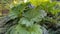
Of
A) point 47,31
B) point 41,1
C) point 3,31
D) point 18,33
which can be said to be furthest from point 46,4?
point 3,31

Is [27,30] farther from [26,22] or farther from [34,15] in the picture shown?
[34,15]

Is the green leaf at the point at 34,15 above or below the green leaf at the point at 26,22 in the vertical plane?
above

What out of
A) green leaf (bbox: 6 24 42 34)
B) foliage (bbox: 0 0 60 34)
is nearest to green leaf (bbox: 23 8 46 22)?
foliage (bbox: 0 0 60 34)

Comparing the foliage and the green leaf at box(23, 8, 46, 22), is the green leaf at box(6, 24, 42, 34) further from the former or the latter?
the green leaf at box(23, 8, 46, 22)

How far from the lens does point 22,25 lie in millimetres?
2104

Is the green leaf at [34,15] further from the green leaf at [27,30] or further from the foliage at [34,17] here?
the green leaf at [27,30]

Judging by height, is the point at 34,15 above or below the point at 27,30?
above

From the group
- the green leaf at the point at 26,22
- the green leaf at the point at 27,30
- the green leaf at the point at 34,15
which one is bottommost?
the green leaf at the point at 27,30

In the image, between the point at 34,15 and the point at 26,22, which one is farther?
the point at 34,15

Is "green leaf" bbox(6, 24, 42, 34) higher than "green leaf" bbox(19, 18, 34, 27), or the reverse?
"green leaf" bbox(19, 18, 34, 27)

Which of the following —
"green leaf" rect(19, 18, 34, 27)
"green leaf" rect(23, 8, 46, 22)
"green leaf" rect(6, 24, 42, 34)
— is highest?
"green leaf" rect(23, 8, 46, 22)

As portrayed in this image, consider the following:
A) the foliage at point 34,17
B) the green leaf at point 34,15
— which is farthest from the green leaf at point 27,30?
the green leaf at point 34,15

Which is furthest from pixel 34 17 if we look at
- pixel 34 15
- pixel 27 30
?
pixel 27 30

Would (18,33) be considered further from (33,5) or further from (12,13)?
(33,5)
